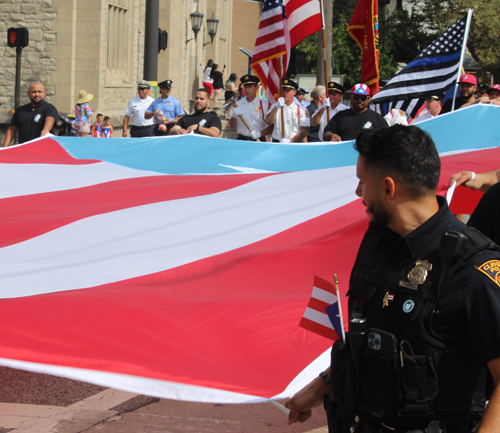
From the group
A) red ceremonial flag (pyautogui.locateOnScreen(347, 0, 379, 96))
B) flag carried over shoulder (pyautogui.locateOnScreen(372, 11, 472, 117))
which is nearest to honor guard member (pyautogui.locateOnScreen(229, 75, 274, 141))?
red ceremonial flag (pyautogui.locateOnScreen(347, 0, 379, 96))

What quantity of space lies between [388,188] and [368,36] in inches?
363

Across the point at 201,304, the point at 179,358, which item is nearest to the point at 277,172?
the point at 201,304

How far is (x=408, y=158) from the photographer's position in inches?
70.8

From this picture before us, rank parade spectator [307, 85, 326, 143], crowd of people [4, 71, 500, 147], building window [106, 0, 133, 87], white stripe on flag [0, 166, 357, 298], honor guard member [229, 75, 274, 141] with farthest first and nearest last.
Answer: building window [106, 0, 133, 87], parade spectator [307, 85, 326, 143], honor guard member [229, 75, 274, 141], crowd of people [4, 71, 500, 147], white stripe on flag [0, 166, 357, 298]

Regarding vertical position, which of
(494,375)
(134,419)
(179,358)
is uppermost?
(494,375)

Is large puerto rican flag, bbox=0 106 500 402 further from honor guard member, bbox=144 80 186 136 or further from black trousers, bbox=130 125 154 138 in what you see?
black trousers, bbox=130 125 154 138

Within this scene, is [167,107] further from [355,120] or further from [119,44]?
[119,44]

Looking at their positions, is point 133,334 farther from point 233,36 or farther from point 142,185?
point 233,36

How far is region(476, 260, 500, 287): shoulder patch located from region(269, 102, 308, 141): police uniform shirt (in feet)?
26.4

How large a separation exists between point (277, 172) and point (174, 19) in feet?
62.5

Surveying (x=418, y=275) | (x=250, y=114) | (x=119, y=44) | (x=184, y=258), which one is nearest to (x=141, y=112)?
(x=250, y=114)

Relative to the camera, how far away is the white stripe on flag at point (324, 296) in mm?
1992

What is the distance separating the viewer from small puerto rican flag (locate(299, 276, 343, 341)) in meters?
1.96

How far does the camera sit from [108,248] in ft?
12.6
